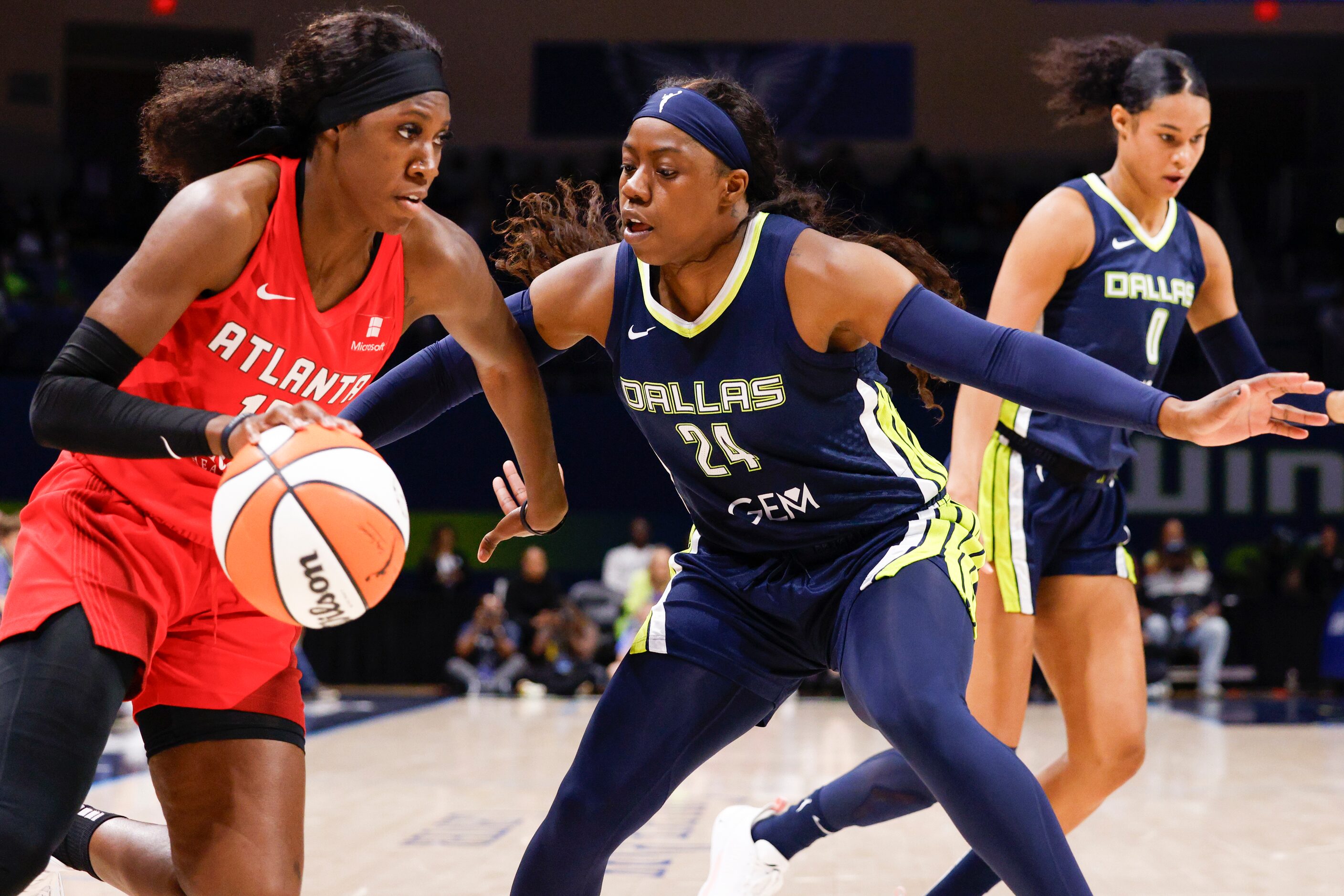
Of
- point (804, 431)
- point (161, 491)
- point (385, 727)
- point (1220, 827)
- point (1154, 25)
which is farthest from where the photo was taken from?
point (1154, 25)

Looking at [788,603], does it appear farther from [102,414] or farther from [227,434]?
[102,414]

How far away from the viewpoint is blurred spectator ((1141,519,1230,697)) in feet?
39.2

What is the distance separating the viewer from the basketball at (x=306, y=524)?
2.15 metres

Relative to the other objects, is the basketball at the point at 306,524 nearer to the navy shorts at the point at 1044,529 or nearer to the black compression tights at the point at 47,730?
the black compression tights at the point at 47,730

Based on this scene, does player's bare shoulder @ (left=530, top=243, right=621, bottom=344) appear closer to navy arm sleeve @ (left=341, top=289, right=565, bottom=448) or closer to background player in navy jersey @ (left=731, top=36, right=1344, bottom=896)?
navy arm sleeve @ (left=341, top=289, right=565, bottom=448)

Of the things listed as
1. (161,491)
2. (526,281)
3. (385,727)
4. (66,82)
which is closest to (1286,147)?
(385,727)

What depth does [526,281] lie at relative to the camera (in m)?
3.30

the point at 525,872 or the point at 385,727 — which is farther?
the point at 385,727

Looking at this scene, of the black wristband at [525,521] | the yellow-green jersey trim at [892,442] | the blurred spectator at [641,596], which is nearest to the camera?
the yellow-green jersey trim at [892,442]

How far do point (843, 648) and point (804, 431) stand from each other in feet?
1.39

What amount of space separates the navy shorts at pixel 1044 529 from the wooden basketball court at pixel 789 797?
3.70ft

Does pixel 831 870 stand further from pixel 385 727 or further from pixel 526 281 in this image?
pixel 385 727

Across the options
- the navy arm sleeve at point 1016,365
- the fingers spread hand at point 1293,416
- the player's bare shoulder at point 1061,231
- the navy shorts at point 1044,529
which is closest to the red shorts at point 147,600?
the navy arm sleeve at point 1016,365

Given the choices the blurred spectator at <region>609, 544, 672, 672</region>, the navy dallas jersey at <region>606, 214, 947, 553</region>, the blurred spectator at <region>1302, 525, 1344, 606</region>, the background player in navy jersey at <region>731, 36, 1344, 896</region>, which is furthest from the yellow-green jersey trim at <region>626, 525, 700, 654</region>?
the blurred spectator at <region>1302, 525, 1344, 606</region>
